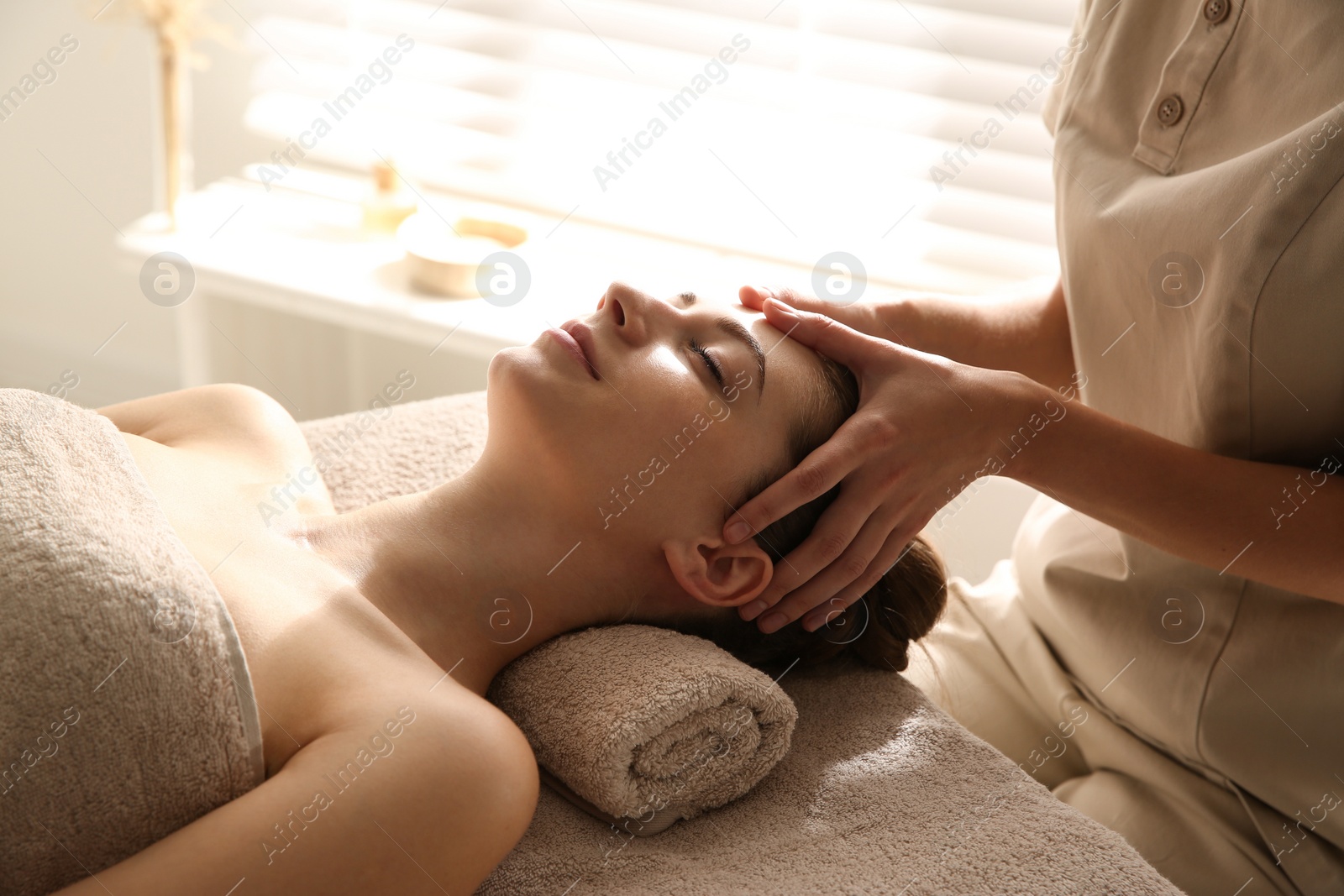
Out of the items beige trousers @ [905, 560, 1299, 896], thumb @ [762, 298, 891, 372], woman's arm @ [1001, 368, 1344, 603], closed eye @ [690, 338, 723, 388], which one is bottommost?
beige trousers @ [905, 560, 1299, 896]

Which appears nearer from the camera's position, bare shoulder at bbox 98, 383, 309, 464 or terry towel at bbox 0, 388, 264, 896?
terry towel at bbox 0, 388, 264, 896

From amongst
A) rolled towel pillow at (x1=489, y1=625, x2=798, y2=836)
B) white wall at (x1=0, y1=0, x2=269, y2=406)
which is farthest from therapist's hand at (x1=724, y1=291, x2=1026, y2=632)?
white wall at (x1=0, y1=0, x2=269, y2=406)

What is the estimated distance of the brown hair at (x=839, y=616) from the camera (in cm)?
115

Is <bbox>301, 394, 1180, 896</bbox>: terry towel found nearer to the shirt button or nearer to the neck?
the neck

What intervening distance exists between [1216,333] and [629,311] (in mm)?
581

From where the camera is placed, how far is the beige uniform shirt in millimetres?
962

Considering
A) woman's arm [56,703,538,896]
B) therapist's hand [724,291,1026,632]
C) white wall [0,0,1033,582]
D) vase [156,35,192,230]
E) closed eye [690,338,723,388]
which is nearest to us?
woman's arm [56,703,538,896]

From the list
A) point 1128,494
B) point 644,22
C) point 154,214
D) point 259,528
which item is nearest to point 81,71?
point 154,214

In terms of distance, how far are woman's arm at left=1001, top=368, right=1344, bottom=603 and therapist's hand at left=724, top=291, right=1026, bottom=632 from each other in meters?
0.04

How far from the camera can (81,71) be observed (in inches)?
103

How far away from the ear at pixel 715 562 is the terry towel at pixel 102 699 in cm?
43

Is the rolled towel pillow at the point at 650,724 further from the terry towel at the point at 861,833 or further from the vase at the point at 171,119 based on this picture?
the vase at the point at 171,119

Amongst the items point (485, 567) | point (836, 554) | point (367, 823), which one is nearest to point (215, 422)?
point (485, 567)

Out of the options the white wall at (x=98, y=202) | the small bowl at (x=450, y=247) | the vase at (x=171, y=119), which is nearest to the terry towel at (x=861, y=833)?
the small bowl at (x=450, y=247)
